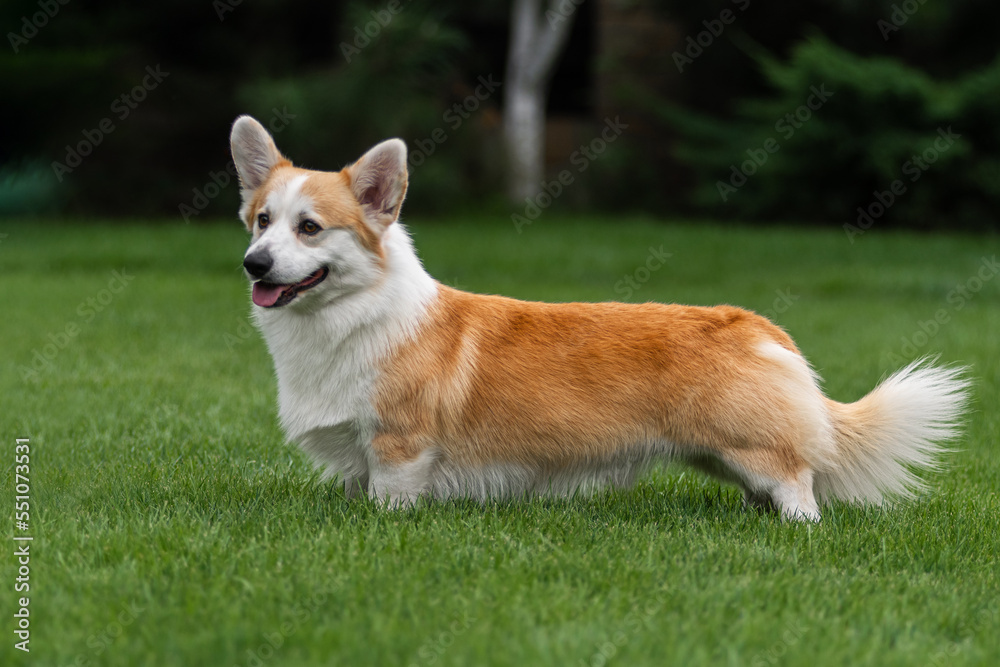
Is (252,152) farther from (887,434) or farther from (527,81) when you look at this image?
(527,81)

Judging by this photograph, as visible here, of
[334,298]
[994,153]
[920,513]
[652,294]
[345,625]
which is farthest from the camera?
[994,153]

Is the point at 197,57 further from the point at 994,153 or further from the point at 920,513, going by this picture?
the point at 920,513

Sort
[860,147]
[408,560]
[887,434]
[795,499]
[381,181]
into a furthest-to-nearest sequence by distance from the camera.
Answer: [860,147] < [887,434] < [795,499] < [381,181] < [408,560]

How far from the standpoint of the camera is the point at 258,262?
11.8ft

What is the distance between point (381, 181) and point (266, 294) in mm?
600

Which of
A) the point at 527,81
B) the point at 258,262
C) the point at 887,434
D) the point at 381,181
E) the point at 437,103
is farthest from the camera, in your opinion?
the point at 527,81

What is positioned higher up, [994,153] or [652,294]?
[994,153]

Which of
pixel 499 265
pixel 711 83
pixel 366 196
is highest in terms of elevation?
pixel 366 196

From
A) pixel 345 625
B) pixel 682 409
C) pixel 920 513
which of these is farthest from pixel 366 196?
pixel 920 513

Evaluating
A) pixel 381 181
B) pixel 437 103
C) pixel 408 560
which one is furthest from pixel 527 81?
pixel 408 560

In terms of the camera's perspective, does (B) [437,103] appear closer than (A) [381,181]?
No

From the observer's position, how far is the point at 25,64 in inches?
580

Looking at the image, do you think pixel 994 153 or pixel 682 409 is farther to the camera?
pixel 994 153

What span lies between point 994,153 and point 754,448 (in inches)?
580
